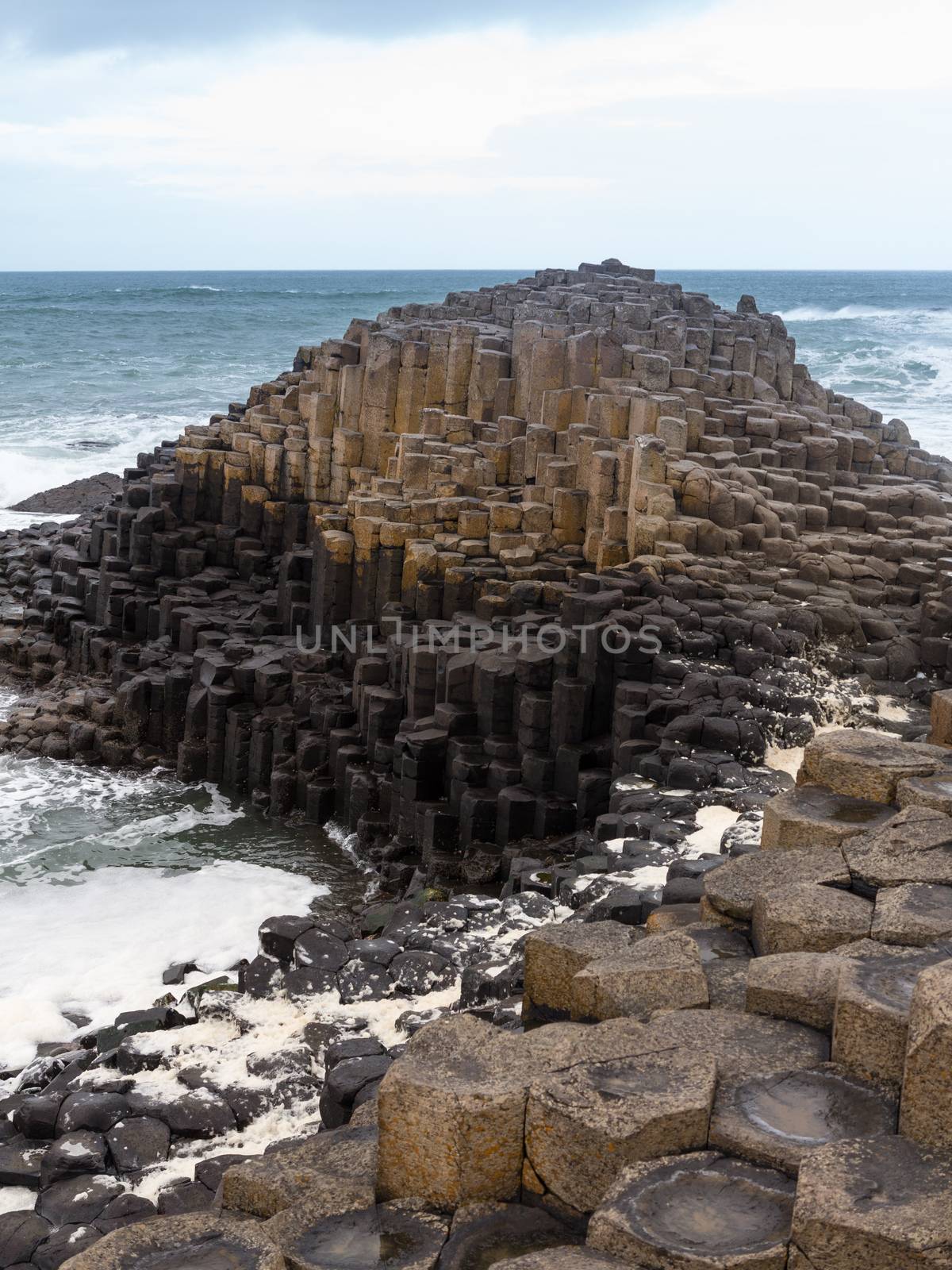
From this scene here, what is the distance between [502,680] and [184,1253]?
968 centimetres

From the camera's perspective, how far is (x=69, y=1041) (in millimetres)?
9203

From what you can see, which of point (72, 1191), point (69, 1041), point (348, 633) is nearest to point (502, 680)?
point (348, 633)

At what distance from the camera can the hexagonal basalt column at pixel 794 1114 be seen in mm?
4637

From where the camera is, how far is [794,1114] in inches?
191

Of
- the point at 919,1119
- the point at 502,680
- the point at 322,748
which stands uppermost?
the point at 919,1119

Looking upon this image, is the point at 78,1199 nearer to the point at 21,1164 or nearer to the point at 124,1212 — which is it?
the point at 124,1212

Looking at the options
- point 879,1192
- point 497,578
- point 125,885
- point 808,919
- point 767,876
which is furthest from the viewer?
point 497,578

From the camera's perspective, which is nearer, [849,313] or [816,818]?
[816,818]

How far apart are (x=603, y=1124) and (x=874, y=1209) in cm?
99

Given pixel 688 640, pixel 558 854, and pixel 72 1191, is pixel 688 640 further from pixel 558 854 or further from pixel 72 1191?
pixel 72 1191

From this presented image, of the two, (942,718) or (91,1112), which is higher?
(942,718)

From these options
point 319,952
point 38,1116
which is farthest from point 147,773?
point 38,1116

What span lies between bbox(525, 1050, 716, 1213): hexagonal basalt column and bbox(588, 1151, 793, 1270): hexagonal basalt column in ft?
0.25

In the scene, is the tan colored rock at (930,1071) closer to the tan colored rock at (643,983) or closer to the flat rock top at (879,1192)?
the flat rock top at (879,1192)
